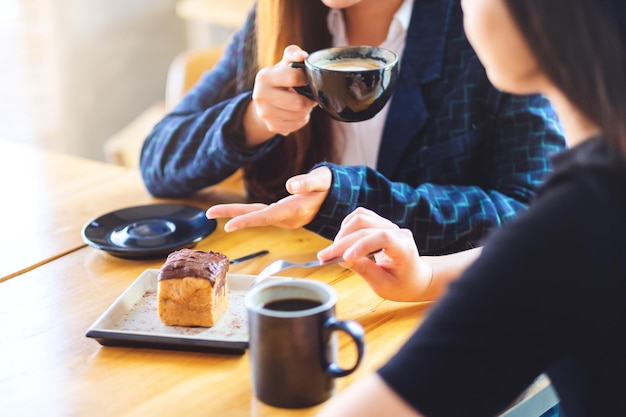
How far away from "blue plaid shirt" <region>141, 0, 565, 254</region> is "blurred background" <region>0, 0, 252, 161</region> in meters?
1.41

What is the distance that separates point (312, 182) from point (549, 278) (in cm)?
64

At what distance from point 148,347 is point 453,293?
1.63 feet

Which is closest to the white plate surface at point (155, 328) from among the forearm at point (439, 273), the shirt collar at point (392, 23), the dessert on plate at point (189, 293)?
the dessert on plate at point (189, 293)

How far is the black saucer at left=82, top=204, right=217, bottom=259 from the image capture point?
1.36 m

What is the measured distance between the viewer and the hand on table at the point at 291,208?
1.25 metres

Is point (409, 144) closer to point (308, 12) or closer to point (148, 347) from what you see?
point (308, 12)

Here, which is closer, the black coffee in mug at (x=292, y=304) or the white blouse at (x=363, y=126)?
the black coffee in mug at (x=292, y=304)

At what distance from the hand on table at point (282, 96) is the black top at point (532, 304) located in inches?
26.4

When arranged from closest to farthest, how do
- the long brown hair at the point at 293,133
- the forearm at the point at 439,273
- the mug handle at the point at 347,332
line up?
the mug handle at the point at 347,332 < the forearm at the point at 439,273 < the long brown hair at the point at 293,133

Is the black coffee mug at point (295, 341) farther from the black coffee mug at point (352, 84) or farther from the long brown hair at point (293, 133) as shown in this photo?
the long brown hair at point (293, 133)

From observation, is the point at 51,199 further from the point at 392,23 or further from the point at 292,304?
the point at 292,304

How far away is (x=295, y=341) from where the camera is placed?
0.92 meters

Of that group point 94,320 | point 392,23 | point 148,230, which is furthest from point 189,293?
point 392,23

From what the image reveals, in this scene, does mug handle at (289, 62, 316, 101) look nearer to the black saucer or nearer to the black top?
the black saucer
